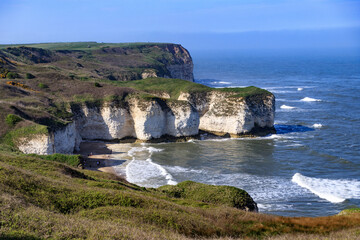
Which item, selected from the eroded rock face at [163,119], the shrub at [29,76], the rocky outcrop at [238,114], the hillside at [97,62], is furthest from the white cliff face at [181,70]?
the eroded rock face at [163,119]

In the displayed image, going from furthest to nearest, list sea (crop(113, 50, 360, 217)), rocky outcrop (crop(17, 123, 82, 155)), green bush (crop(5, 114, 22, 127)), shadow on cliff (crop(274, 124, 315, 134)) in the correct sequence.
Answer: shadow on cliff (crop(274, 124, 315, 134))
green bush (crop(5, 114, 22, 127))
rocky outcrop (crop(17, 123, 82, 155))
sea (crop(113, 50, 360, 217))

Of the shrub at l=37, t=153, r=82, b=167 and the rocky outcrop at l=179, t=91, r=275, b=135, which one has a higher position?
the rocky outcrop at l=179, t=91, r=275, b=135

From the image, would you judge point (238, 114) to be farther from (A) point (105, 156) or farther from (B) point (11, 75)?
(B) point (11, 75)

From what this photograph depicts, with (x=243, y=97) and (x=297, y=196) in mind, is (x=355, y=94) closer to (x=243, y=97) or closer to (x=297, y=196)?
(x=243, y=97)

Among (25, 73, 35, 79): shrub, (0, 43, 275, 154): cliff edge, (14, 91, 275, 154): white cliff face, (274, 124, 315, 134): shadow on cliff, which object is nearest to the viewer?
(0, 43, 275, 154): cliff edge

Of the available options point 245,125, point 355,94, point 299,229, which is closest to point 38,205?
point 299,229

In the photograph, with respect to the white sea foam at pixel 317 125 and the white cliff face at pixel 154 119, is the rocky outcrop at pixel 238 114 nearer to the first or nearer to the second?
the white cliff face at pixel 154 119

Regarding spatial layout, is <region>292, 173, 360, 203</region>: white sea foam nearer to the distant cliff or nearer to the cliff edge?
the distant cliff

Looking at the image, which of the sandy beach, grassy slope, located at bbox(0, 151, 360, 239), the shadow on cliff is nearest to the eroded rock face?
the sandy beach
